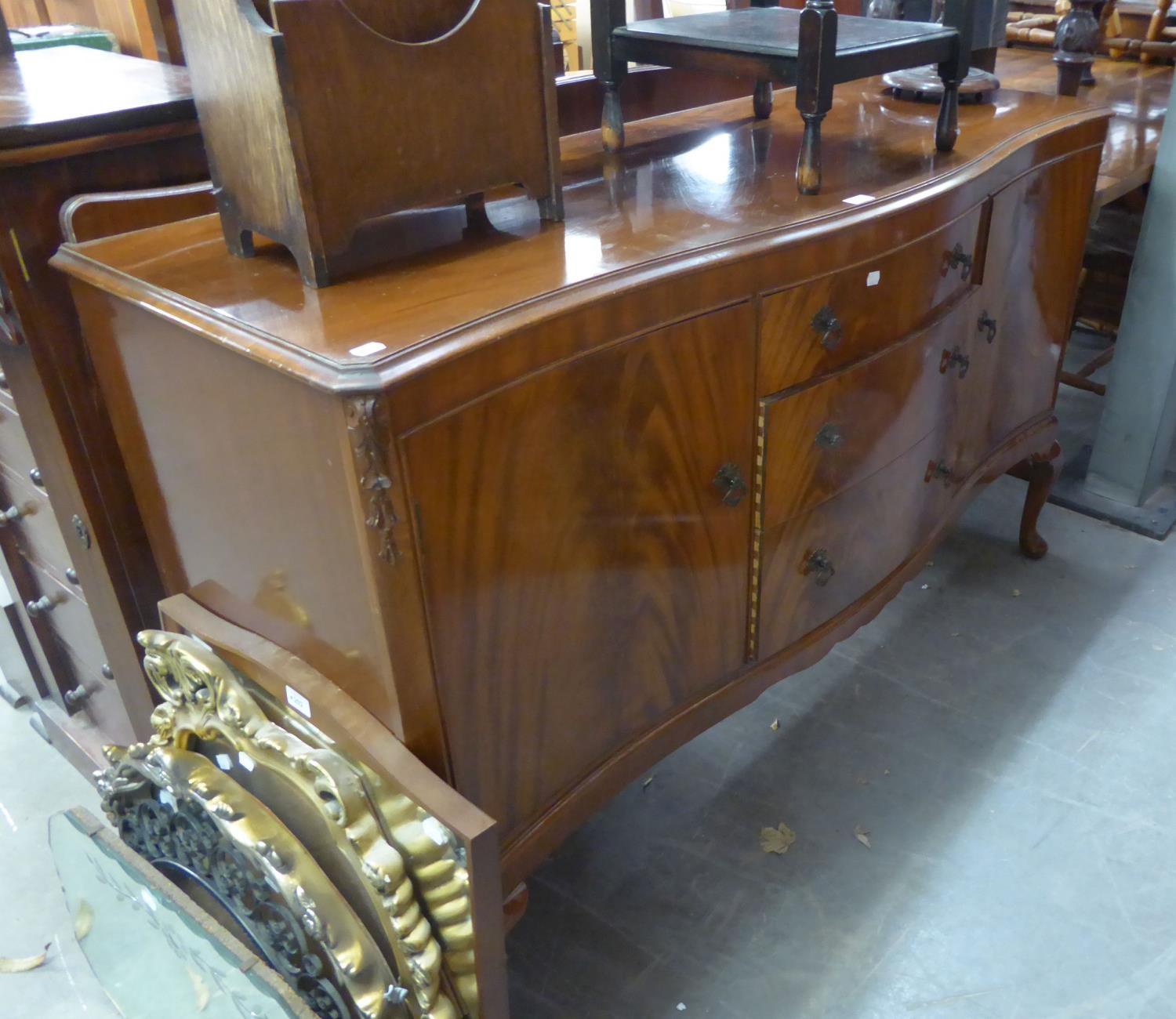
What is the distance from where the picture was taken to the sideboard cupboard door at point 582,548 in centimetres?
96

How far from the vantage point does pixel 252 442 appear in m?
0.97

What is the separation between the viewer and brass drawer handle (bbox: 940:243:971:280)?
4.69ft

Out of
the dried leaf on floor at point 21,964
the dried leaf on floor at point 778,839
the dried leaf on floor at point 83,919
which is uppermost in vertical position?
the dried leaf on floor at point 83,919

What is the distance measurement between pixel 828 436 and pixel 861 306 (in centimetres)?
17

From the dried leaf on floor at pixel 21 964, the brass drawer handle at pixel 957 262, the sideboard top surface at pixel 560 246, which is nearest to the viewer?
the sideboard top surface at pixel 560 246

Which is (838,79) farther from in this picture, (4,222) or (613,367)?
(4,222)

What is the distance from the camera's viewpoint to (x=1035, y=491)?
2.25m

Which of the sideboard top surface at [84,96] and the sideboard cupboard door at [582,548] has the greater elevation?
the sideboard top surface at [84,96]

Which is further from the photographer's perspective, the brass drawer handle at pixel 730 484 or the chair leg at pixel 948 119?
the chair leg at pixel 948 119

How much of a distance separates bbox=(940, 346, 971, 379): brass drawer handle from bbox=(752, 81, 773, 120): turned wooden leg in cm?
50

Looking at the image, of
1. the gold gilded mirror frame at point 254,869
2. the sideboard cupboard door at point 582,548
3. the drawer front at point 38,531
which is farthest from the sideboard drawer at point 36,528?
the sideboard cupboard door at point 582,548

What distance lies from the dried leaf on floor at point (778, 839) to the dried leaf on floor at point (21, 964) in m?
1.12

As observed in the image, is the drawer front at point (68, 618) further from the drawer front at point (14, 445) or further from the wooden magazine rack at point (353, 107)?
the wooden magazine rack at point (353, 107)

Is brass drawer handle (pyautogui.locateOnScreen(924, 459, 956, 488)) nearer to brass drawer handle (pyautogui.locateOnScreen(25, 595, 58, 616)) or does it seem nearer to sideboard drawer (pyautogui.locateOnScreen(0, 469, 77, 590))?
sideboard drawer (pyautogui.locateOnScreen(0, 469, 77, 590))
